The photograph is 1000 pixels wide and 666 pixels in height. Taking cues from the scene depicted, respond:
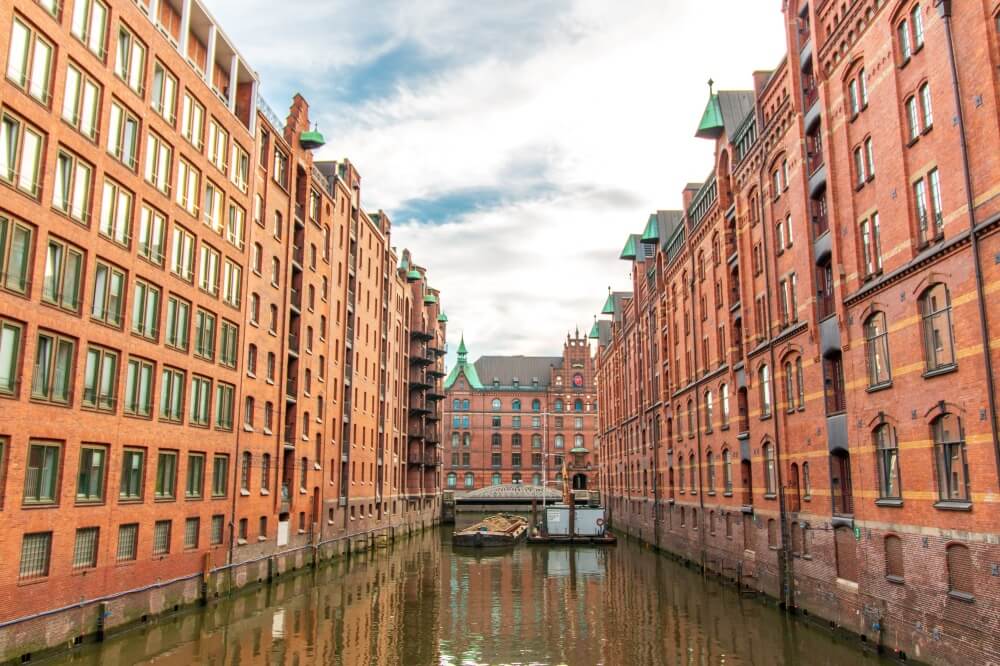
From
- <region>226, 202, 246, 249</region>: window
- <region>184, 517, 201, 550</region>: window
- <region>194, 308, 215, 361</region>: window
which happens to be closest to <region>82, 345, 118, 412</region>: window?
<region>194, 308, 215, 361</region>: window

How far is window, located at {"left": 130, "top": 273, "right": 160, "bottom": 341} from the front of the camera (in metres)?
26.2

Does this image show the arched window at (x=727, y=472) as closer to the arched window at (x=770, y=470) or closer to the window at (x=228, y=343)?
the arched window at (x=770, y=470)

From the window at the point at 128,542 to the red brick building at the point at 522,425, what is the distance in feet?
298

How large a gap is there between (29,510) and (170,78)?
53.2 ft

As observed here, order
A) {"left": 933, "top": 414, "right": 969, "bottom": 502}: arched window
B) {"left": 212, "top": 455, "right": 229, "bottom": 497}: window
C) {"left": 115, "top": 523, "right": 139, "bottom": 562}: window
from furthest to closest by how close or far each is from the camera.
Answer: {"left": 212, "top": 455, "right": 229, "bottom": 497}: window < {"left": 115, "top": 523, "right": 139, "bottom": 562}: window < {"left": 933, "top": 414, "right": 969, "bottom": 502}: arched window

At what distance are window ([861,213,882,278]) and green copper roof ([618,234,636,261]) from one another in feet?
135

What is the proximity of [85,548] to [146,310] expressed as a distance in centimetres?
814

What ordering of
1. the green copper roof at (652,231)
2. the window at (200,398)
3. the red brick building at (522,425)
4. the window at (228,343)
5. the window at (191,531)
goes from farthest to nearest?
the red brick building at (522,425)
the green copper roof at (652,231)
the window at (228,343)
the window at (200,398)
the window at (191,531)

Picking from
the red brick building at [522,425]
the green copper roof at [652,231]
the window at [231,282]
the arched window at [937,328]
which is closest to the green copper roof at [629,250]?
the green copper roof at [652,231]

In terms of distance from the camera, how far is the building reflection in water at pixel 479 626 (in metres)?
21.4

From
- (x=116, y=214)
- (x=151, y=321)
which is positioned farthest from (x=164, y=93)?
(x=151, y=321)

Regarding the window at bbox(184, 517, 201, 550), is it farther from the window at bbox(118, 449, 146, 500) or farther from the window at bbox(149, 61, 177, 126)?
the window at bbox(149, 61, 177, 126)

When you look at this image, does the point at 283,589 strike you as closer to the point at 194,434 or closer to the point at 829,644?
the point at 194,434

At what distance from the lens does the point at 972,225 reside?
675 inches
